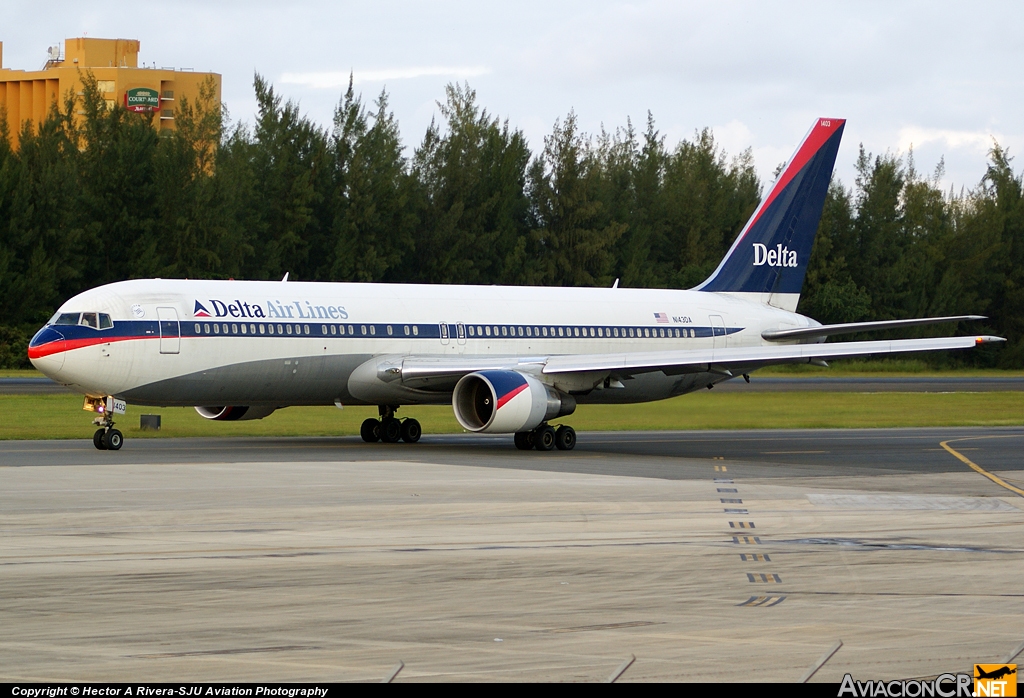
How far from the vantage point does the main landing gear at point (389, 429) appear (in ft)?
108

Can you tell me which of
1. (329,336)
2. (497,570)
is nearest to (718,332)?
(329,336)

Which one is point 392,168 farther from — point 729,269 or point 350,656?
point 350,656

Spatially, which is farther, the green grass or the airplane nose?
the green grass

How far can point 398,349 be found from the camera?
31312 millimetres

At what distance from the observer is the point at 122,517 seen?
17078mm

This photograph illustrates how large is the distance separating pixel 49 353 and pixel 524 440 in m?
10.6

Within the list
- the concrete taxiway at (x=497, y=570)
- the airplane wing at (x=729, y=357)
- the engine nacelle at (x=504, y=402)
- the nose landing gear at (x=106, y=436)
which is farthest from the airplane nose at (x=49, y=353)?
the airplane wing at (x=729, y=357)

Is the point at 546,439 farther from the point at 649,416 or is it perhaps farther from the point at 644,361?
the point at 649,416

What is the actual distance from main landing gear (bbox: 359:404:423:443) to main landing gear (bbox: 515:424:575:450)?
11.3 ft

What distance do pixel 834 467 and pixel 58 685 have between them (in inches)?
797

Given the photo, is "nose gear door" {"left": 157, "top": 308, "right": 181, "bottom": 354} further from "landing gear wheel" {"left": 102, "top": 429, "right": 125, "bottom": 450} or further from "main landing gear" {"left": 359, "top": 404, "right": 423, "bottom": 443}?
"main landing gear" {"left": 359, "top": 404, "right": 423, "bottom": 443}

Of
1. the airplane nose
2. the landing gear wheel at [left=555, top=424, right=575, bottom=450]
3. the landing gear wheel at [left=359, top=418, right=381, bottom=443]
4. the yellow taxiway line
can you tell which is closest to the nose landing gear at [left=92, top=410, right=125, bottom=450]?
the airplane nose

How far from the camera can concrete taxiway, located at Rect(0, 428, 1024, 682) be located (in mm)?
9352

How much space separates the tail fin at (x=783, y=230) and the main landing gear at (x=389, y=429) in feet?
34.7
